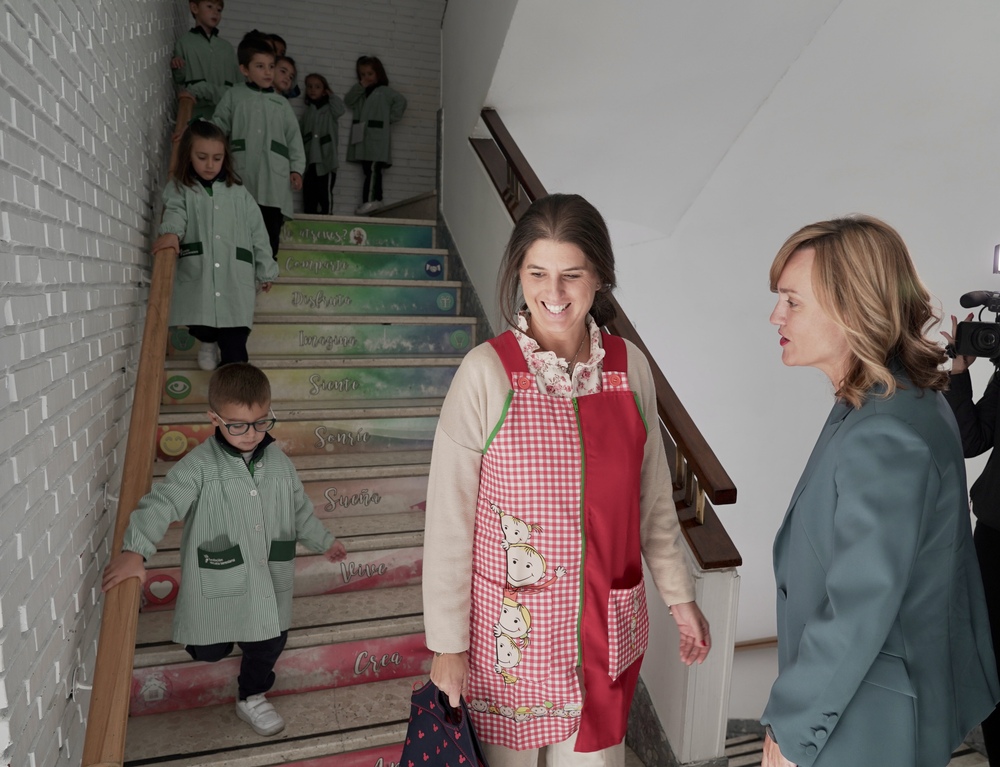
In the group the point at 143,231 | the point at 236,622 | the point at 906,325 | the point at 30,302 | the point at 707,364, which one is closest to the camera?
the point at 906,325

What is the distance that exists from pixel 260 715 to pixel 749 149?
12.9 feet

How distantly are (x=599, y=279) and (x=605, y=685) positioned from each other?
2.65 ft

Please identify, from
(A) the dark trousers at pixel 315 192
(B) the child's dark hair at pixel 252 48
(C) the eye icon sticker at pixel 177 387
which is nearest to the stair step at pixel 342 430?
(C) the eye icon sticker at pixel 177 387

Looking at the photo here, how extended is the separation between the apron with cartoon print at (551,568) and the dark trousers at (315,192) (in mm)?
4645

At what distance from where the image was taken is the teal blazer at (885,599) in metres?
1.09

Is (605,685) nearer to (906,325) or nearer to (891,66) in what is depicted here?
(906,325)

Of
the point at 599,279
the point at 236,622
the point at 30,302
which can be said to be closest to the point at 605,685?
the point at 599,279

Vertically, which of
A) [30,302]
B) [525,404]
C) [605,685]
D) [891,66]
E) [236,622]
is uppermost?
[891,66]

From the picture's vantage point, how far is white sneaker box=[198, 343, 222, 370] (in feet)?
10.4

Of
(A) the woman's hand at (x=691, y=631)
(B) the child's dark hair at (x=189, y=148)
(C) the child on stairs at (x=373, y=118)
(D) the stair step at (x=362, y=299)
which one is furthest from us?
(C) the child on stairs at (x=373, y=118)

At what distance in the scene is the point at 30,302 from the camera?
1.40 m

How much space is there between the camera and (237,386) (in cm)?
199

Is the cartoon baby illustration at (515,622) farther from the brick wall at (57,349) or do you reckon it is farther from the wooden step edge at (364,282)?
the wooden step edge at (364,282)

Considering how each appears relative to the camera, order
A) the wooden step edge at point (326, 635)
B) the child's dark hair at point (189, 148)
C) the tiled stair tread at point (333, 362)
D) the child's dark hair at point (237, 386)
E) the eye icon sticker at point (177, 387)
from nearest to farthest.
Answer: the child's dark hair at point (237, 386) < the wooden step edge at point (326, 635) < the child's dark hair at point (189, 148) < the eye icon sticker at point (177, 387) < the tiled stair tread at point (333, 362)
